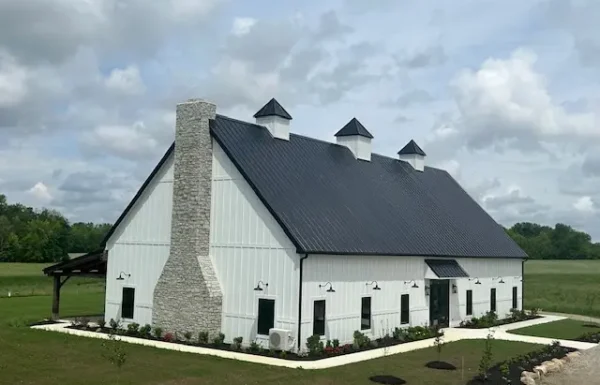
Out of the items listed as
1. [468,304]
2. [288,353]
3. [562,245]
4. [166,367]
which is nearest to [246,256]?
[288,353]

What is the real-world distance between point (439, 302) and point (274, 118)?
11551 millimetres

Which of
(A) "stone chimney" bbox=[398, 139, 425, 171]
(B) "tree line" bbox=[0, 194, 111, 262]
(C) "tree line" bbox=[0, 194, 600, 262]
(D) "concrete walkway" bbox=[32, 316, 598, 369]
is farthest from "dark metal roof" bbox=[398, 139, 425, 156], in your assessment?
(C) "tree line" bbox=[0, 194, 600, 262]

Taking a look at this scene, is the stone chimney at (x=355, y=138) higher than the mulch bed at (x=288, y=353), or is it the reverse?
the stone chimney at (x=355, y=138)

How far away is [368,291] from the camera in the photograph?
81.8ft

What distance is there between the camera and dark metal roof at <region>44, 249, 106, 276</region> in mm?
29180

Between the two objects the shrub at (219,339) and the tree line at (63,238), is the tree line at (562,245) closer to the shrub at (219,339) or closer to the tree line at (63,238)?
the tree line at (63,238)

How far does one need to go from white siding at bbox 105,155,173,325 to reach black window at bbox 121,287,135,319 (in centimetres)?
21

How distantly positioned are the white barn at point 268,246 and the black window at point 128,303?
4 centimetres

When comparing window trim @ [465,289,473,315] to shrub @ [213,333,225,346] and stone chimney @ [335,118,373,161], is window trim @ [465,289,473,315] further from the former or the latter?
shrub @ [213,333,225,346]

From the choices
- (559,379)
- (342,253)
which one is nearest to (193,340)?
(342,253)

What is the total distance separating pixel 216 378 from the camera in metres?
16.8

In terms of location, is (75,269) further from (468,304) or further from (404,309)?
(468,304)

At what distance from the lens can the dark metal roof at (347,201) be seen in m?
23.7

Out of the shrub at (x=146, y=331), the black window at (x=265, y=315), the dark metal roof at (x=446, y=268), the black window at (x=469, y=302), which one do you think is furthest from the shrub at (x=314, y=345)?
the black window at (x=469, y=302)
